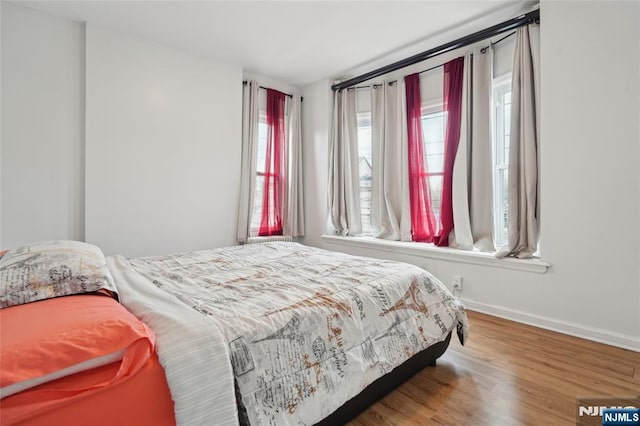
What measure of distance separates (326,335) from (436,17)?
302 centimetres

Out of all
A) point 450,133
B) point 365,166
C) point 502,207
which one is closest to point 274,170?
point 365,166

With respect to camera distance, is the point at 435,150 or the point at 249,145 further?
the point at 249,145

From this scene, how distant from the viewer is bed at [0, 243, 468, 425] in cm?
98

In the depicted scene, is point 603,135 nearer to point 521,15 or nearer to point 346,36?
point 521,15

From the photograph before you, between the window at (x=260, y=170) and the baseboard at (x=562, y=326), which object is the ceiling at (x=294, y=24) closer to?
the window at (x=260, y=170)

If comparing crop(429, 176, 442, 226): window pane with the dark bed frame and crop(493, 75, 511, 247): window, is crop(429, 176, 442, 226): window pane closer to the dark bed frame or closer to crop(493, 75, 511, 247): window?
crop(493, 75, 511, 247): window

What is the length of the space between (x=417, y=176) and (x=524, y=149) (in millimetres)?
1158

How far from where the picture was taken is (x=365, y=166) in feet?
14.2

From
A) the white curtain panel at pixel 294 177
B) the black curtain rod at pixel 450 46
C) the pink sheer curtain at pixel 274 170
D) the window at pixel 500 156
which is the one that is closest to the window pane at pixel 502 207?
the window at pixel 500 156

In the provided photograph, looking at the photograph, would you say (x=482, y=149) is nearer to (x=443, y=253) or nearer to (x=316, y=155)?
(x=443, y=253)

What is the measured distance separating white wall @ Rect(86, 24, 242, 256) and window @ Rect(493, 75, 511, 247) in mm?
2954

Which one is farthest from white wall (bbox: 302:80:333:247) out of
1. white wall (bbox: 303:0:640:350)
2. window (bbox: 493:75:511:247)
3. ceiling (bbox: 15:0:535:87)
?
white wall (bbox: 303:0:640:350)

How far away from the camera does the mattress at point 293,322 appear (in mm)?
1087

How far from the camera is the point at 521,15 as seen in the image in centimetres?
273
